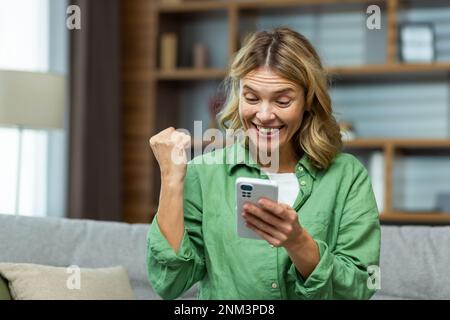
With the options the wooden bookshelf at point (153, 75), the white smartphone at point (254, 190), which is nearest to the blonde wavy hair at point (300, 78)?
the white smartphone at point (254, 190)

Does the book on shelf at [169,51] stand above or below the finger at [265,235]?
above

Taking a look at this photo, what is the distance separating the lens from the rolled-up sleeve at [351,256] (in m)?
1.41

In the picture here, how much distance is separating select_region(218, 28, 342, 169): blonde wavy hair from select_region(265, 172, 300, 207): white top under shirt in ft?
0.18

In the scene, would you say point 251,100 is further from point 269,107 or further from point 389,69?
point 389,69

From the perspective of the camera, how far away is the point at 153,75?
4719mm

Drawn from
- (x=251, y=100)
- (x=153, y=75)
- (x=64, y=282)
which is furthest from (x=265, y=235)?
(x=153, y=75)

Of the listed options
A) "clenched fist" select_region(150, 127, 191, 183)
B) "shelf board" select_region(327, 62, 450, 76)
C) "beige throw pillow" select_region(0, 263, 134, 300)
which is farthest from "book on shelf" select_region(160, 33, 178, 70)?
"clenched fist" select_region(150, 127, 191, 183)

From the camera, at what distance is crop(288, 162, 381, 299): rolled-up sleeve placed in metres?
1.41


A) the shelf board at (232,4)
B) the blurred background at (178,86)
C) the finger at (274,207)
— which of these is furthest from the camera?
the shelf board at (232,4)

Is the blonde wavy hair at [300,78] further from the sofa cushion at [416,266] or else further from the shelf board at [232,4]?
the shelf board at [232,4]

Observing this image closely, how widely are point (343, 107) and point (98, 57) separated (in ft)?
4.64

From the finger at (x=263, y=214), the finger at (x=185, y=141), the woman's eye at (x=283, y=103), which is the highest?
the woman's eye at (x=283, y=103)

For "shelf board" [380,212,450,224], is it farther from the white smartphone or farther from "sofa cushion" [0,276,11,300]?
the white smartphone

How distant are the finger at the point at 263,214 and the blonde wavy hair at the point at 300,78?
36 centimetres
